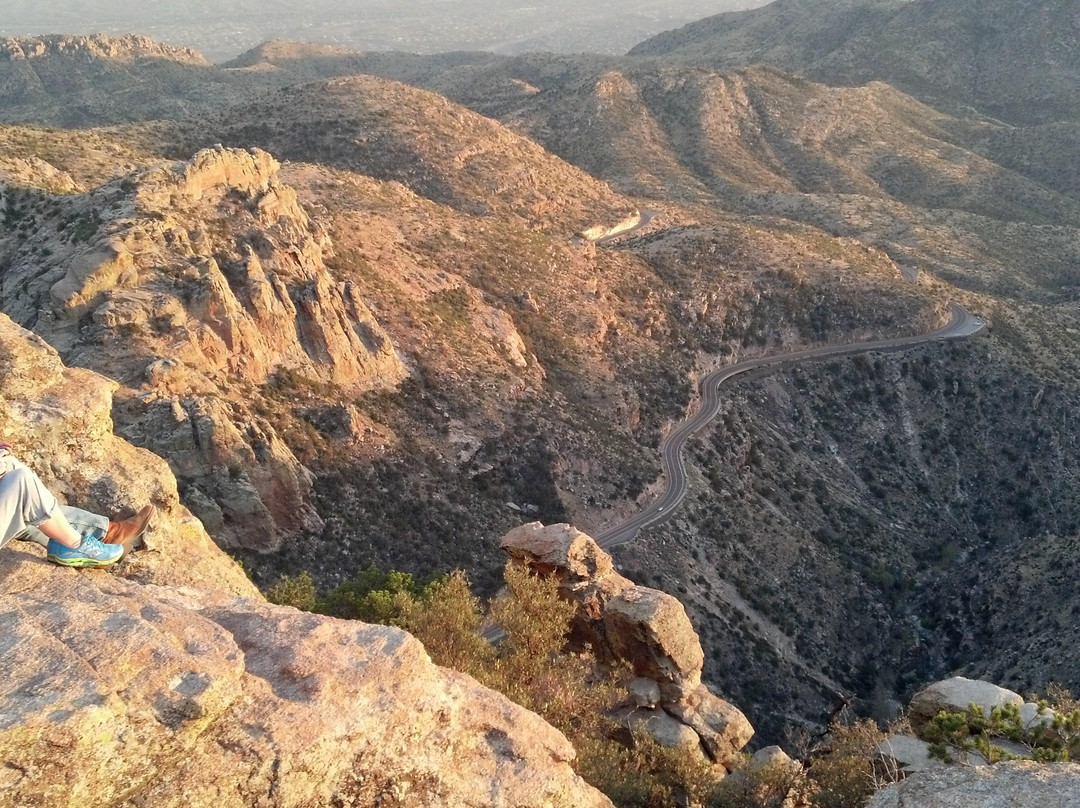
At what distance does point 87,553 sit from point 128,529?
95 centimetres

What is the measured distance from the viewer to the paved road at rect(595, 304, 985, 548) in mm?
51875

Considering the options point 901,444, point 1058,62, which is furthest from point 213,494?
point 1058,62

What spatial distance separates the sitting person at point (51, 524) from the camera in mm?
10492

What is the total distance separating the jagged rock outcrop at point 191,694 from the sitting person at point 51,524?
27 centimetres

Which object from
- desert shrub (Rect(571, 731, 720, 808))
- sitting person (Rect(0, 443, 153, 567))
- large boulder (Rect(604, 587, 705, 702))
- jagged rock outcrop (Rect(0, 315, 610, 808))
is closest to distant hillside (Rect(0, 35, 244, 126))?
large boulder (Rect(604, 587, 705, 702))

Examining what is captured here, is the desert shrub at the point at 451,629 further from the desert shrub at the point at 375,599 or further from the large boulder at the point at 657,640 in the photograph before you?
the large boulder at the point at 657,640

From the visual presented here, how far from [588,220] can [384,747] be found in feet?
291

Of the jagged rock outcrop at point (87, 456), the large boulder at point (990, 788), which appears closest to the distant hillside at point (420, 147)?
the jagged rock outcrop at point (87, 456)

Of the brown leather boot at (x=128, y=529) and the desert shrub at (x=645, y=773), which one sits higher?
the brown leather boot at (x=128, y=529)

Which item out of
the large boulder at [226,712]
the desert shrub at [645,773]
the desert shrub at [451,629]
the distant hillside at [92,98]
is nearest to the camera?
the large boulder at [226,712]

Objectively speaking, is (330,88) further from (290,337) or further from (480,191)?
(290,337)

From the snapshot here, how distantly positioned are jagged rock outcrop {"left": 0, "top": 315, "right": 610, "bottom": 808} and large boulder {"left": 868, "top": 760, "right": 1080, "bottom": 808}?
19.9 ft

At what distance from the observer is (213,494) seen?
34188 mm

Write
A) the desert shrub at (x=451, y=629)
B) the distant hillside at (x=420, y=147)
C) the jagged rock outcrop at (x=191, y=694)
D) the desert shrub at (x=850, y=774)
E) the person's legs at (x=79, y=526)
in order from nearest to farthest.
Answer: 1. the jagged rock outcrop at (x=191, y=694)
2. the person's legs at (x=79, y=526)
3. the desert shrub at (x=850, y=774)
4. the desert shrub at (x=451, y=629)
5. the distant hillside at (x=420, y=147)
